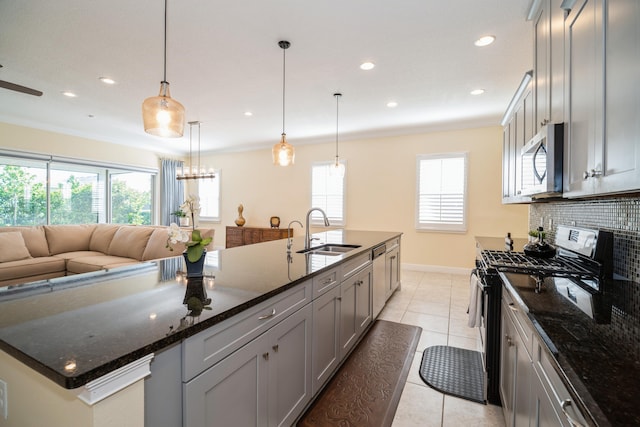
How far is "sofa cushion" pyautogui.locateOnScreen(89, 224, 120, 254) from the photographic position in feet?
15.4

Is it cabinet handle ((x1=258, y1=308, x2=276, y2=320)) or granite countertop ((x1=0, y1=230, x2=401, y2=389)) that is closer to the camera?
granite countertop ((x1=0, y1=230, x2=401, y2=389))

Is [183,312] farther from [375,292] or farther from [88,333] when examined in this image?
[375,292]

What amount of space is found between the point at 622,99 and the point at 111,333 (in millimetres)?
1940

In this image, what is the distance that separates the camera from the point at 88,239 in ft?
15.8

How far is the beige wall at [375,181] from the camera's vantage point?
5070 mm

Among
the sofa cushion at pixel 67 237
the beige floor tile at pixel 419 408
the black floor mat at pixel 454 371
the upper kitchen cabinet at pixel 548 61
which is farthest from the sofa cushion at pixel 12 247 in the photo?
the upper kitchen cabinet at pixel 548 61

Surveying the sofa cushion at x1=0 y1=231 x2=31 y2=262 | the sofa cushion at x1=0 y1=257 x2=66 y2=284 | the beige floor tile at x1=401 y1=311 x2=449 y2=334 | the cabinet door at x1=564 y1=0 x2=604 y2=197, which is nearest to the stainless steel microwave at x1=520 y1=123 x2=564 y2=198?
the cabinet door at x1=564 y1=0 x2=604 y2=197

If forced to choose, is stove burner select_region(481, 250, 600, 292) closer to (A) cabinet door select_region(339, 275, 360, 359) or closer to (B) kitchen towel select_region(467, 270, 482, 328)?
(B) kitchen towel select_region(467, 270, 482, 328)

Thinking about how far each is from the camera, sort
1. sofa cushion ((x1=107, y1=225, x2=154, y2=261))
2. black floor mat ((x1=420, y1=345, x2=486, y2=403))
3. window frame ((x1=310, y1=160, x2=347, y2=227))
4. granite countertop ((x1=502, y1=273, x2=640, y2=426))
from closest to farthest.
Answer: granite countertop ((x1=502, y1=273, x2=640, y2=426)) → black floor mat ((x1=420, y1=345, x2=486, y2=403)) → sofa cushion ((x1=107, y1=225, x2=154, y2=261)) → window frame ((x1=310, y1=160, x2=347, y2=227))

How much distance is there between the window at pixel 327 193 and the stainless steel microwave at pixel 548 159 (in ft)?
14.7

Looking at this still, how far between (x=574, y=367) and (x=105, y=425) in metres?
1.22

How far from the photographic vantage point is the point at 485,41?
270 cm

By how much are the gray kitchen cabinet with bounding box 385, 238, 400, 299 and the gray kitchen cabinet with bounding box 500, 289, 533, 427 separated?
6.16 ft

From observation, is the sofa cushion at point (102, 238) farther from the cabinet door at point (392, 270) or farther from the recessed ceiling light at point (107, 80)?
the cabinet door at point (392, 270)
